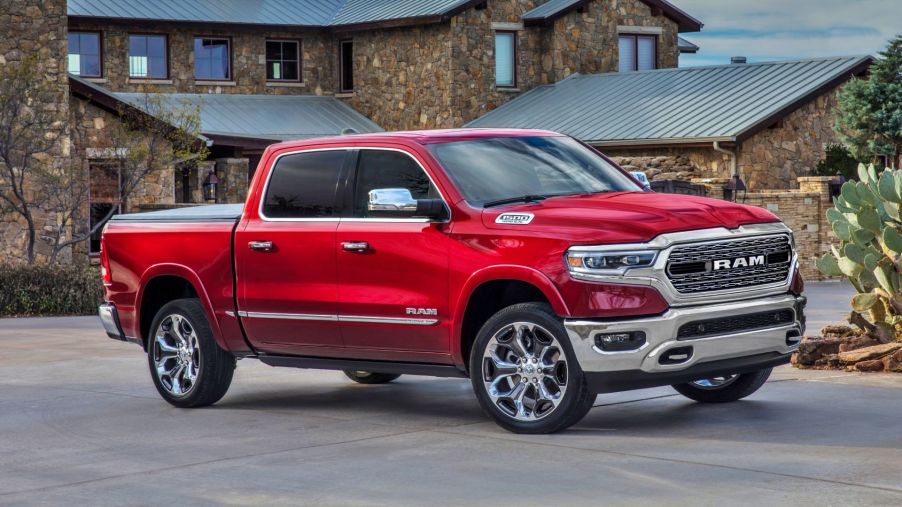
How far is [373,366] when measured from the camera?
11.0m

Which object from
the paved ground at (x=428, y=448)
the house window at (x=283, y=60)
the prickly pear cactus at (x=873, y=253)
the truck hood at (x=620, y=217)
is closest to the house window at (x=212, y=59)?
the house window at (x=283, y=60)

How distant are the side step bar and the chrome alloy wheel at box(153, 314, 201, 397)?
0.63 metres

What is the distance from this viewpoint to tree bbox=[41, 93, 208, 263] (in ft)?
89.5

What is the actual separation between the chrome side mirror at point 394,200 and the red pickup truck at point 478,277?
2 cm

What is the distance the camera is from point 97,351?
55.1ft

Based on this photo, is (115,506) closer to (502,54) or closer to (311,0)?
(502,54)

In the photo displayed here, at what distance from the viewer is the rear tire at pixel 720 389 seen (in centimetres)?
1141

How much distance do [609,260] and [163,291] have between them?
443cm

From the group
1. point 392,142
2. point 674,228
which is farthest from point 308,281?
point 674,228

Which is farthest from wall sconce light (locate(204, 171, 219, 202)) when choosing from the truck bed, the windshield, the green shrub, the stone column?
the windshield

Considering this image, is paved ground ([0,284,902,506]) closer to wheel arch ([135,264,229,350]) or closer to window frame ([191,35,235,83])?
wheel arch ([135,264,229,350])

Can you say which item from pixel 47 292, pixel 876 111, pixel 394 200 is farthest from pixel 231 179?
pixel 394 200

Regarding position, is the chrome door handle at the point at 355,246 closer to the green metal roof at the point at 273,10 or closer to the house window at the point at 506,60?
the green metal roof at the point at 273,10

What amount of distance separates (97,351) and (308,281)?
20.7 ft
